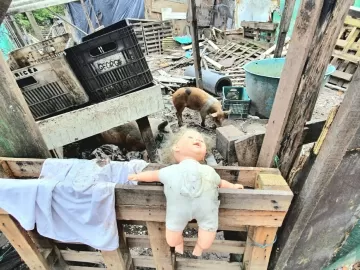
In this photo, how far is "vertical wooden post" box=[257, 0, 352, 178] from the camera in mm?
1047

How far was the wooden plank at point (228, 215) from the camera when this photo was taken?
1.41m

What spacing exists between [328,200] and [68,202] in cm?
163

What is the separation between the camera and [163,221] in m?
1.46

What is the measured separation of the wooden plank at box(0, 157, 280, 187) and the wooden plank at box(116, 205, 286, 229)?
0.23 m

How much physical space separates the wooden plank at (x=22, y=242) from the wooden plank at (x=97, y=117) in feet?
6.09

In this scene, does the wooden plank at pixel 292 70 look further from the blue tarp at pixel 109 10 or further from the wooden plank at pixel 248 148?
the blue tarp at pixel 109 10

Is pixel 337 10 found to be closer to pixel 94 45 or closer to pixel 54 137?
pixel 94 45

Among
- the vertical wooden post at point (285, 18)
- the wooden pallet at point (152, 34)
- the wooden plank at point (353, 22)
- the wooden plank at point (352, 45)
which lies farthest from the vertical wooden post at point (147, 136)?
the wooden pallet at point (152, 34)

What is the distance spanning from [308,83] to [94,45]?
2.66 metres

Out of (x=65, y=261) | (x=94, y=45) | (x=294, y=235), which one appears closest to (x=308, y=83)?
(x=294, y=235)

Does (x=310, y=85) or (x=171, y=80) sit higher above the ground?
(x=310, y=85)

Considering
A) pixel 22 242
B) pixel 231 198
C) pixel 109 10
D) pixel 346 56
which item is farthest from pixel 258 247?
pixel 109 10

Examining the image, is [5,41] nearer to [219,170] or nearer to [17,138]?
[17,138]

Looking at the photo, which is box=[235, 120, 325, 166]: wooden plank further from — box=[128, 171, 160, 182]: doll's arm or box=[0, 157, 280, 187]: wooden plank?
box=[128, 171, 160, 182]: doll's arm
